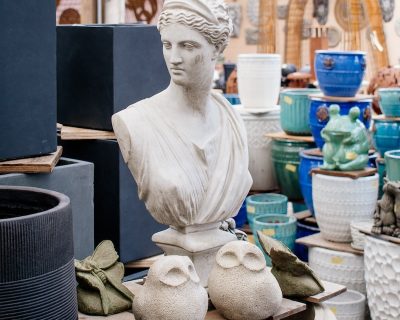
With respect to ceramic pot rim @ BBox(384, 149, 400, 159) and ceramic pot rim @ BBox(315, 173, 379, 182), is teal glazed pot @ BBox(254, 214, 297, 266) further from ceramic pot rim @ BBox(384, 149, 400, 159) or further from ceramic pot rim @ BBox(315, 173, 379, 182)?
ceramic pot rim @ BBox(384, 149, 400, 159)

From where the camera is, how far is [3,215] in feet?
5.98

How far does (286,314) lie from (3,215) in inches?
34.7

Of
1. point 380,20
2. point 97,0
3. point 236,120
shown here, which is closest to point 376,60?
point 380,20

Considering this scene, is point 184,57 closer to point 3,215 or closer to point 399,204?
point 3,215

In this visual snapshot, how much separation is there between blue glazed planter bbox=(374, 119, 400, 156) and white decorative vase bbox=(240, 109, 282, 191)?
2.69 ft

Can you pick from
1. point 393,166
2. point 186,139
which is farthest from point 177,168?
point 393,166

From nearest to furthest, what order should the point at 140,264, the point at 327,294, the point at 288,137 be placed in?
the point at 327,294 → the point at 140,264 → the point at 288,137

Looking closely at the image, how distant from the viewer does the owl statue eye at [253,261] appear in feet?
6.78

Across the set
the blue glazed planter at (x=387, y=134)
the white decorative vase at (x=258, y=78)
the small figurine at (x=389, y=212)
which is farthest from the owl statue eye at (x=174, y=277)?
the white decorative vase at (x=258, y=78)

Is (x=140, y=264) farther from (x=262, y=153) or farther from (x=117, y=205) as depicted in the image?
(x=262, y=153)

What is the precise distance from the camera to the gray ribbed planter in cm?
153

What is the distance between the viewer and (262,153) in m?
4.78

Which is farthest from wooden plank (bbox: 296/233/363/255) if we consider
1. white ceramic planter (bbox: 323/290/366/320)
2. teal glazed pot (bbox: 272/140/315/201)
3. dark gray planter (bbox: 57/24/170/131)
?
dark gray planter (bbox: 57/24/170/131)

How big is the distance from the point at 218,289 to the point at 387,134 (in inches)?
88.8
